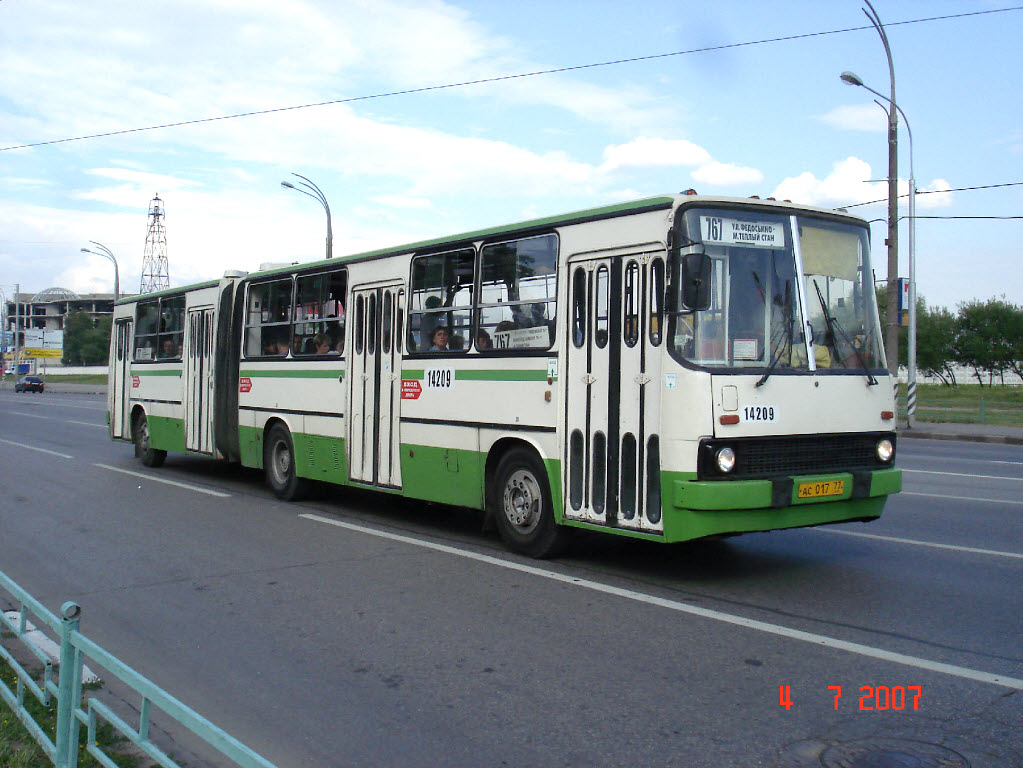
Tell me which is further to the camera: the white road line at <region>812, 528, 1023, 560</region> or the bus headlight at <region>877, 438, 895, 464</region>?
the white road line at <region>812, 528, 1023, 560</region>

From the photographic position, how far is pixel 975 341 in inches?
2869

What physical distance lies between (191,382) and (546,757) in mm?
12139

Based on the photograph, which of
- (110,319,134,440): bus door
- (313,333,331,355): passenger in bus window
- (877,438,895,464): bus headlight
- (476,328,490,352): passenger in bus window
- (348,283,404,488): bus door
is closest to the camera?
(877,438,895,464): bus headlight

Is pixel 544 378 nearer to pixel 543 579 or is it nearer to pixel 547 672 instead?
pixel 543 579

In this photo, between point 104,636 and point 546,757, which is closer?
point 546,757

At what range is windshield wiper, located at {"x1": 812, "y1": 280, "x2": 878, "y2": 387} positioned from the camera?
7768 millimetres

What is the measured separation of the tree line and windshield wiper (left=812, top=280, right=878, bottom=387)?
6891 centimetres

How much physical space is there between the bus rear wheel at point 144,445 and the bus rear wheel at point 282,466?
451cm

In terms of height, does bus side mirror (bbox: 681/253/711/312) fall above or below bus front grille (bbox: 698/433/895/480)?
above

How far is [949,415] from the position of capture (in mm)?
31812

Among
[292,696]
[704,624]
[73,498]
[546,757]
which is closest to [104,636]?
[292,696]

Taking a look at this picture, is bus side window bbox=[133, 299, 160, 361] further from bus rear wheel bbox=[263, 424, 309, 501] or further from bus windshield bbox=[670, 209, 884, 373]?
bus windshield bbox=[670, 209, 884, 373]

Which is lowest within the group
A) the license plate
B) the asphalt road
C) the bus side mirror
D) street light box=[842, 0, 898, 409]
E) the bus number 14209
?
the asphalt road
